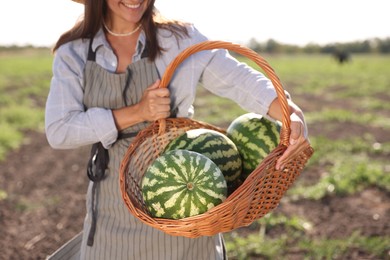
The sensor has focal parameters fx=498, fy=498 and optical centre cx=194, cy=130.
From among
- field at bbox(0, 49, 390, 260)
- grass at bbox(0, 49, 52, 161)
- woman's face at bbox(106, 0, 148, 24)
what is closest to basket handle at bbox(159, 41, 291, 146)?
woman's face at bbox(106, 0, 148, 24)

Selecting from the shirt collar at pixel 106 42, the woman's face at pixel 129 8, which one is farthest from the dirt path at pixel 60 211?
the woman's face at pixel 129 8

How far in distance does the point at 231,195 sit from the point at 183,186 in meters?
0.24

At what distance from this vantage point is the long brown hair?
244 cm

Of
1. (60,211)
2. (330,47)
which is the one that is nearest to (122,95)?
(60,211)

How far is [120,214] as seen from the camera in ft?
7.61

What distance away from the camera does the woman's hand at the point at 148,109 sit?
214cm

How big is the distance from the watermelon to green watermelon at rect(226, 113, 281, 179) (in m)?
0.32

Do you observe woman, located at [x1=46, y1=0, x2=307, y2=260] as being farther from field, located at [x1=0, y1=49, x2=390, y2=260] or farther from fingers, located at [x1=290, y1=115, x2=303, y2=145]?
field, located at [x1=0, y1=49, x2=390, y2=260]

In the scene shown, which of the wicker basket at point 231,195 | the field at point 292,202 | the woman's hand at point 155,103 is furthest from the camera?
the field at point 292,202

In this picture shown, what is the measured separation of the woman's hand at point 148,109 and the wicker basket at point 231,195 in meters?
0.07

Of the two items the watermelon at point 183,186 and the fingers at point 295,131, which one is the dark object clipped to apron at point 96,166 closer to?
the watermelon at point 183,186

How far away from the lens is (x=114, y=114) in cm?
224

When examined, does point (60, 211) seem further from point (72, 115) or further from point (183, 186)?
point (183, 186)

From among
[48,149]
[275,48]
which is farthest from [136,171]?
[275,48]
